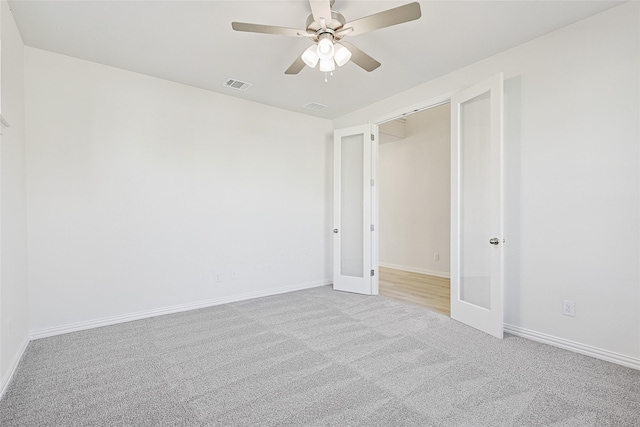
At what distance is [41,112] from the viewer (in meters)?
2.97

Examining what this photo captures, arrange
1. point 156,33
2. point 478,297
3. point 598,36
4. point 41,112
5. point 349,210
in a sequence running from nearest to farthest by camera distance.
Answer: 1. point 598,36
2. point 156,33
3. point 41,112
4. point 478,297
5. point 349,210

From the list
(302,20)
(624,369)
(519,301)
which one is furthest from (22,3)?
(624,369)

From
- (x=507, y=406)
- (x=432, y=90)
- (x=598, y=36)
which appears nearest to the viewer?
(x=507, y=406)

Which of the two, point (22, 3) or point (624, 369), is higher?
point (22, 3)

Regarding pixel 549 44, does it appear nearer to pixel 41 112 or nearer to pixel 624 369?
pixel 624 369

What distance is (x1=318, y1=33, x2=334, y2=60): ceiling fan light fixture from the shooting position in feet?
7.37

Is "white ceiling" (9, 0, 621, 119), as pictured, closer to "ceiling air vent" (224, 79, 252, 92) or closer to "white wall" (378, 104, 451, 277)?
"ceiling air vent" (224, 79, 252, 92)

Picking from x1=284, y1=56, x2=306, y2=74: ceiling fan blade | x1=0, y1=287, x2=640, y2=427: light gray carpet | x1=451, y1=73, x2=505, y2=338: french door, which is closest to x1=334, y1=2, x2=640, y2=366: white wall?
x1=451, y1=73, x2=505, y2=338: french door

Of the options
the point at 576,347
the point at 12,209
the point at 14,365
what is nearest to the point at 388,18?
the point at 576,347

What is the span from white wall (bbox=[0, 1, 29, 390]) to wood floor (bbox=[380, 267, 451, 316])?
3897 millimetres

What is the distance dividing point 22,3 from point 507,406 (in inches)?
171

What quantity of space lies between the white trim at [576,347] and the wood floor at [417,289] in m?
0.74

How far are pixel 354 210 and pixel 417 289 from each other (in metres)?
1.56

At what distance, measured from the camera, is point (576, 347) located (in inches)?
102
